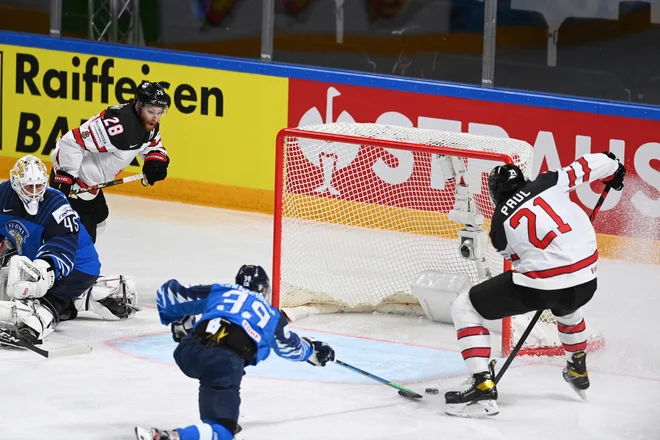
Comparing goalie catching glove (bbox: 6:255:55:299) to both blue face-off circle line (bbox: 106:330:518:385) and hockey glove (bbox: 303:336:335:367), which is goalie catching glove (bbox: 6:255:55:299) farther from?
hockey glove (bbox: 303:336:335:367)

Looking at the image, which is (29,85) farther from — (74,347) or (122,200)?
(74,347)

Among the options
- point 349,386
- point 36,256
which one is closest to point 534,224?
point 349,386

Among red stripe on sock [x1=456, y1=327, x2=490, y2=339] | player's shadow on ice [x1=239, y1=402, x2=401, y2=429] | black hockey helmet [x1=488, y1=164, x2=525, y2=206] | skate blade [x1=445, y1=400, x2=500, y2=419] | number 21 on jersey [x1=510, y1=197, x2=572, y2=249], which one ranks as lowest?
player's shadow on ice [x1=239, y1=402, x2=401, y2=429]

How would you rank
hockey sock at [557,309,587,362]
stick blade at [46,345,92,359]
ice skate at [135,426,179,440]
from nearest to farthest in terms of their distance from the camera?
1. ice skate at [135,426,179,440]
2. hockey sock at [557,309,587,362]
3. stick blade at [46,345,92,359]

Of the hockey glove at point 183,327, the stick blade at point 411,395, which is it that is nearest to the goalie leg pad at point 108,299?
the stick blade at point 411,395

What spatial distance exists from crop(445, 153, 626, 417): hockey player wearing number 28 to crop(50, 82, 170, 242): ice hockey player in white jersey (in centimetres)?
209

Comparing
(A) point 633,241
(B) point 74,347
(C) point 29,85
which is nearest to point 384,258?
(A) point 633,241

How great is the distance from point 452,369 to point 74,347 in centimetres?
159

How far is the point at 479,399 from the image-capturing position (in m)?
5.03

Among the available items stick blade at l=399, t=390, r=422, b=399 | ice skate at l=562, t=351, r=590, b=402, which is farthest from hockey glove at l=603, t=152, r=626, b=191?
stick blade at l=399, t=390, r=422, b=399

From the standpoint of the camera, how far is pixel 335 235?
751 cm

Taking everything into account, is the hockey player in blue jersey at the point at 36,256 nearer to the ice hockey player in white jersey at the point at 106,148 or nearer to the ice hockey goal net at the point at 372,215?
the ice hockey player in white jersey at the point at 106,148

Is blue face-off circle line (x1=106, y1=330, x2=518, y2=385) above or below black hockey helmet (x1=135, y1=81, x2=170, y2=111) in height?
below

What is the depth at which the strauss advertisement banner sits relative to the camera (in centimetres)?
746
